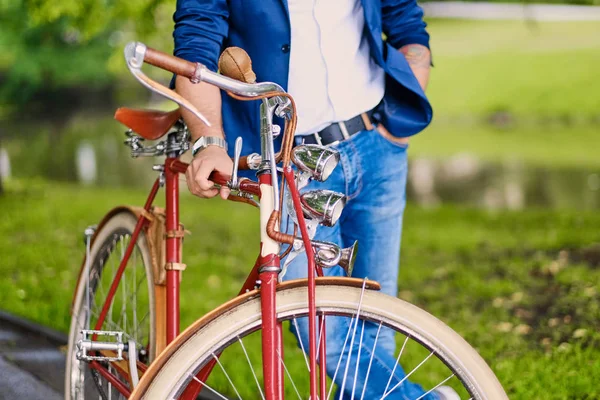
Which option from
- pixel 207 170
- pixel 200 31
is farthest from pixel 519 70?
pixel 207 170

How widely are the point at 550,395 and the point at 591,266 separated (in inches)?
113

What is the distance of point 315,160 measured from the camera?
1.82m

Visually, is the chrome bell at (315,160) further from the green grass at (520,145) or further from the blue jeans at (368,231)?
the green grass at (520,145)

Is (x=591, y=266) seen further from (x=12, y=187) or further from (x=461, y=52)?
(x=461, y=52)

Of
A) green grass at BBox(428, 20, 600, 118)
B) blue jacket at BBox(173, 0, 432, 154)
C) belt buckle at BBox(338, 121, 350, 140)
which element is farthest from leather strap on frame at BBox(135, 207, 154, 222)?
green grass at BBox(428, 20, 600, 118)

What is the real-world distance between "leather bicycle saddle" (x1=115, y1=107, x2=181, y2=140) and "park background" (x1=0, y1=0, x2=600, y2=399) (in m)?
2.05

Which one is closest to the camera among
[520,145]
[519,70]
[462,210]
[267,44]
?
[267,44]

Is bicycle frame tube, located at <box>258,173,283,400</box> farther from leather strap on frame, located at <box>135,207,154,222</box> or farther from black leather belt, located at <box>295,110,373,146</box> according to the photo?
Result: leather strap on frame, located at <box>135,207,154,222</box>

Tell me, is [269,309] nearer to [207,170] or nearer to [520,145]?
[207,170]

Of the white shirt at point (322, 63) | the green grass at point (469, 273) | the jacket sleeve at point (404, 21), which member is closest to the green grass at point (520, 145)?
the green grass at point (469, 273)

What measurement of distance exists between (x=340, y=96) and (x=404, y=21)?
0.48m

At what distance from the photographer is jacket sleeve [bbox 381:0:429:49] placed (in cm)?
270

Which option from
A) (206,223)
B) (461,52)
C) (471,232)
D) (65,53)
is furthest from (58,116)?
(471,232)

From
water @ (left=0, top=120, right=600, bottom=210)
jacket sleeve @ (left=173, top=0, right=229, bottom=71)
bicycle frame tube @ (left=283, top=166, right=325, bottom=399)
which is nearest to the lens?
bicycle frame tube @ (left=283, top=166, right=325, bottom=399)
